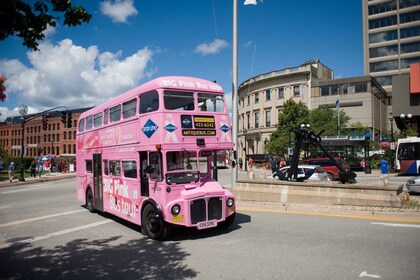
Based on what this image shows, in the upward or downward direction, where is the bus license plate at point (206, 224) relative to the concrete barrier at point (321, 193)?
downward

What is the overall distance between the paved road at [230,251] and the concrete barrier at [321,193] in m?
1.02

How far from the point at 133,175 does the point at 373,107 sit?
201 feet

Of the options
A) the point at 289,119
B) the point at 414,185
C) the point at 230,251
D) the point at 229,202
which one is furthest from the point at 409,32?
the point at 230,251

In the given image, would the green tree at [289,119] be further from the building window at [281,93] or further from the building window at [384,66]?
the building window at [384,66]

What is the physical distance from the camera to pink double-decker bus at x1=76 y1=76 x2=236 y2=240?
8367mm

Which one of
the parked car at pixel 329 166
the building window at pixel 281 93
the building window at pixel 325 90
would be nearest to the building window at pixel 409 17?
the building window at pixel 325 90

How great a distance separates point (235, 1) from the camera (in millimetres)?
15812

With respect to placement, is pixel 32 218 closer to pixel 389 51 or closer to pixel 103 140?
pixel 103 140

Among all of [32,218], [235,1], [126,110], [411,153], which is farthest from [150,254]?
[411,153]

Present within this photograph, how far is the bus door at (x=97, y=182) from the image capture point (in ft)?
40.7

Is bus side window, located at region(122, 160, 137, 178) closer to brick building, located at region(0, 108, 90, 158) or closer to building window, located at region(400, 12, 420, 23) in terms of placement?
brick building, located at region(0, 108, 90, 158)

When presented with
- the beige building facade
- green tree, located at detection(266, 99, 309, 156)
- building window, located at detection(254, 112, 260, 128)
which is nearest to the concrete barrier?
green tree, located at detection(266, 99, 309, 156)

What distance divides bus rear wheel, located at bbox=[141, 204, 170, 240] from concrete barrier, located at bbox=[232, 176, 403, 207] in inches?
215

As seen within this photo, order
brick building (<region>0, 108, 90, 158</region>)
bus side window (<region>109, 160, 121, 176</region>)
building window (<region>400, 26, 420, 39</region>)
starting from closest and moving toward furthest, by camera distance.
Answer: bus side window (<region>109, 160, 121, 176</region>), building window (<region>400, 26, 420, 39</region>), brick building (<region>0, 108, 90, 158</region>)
